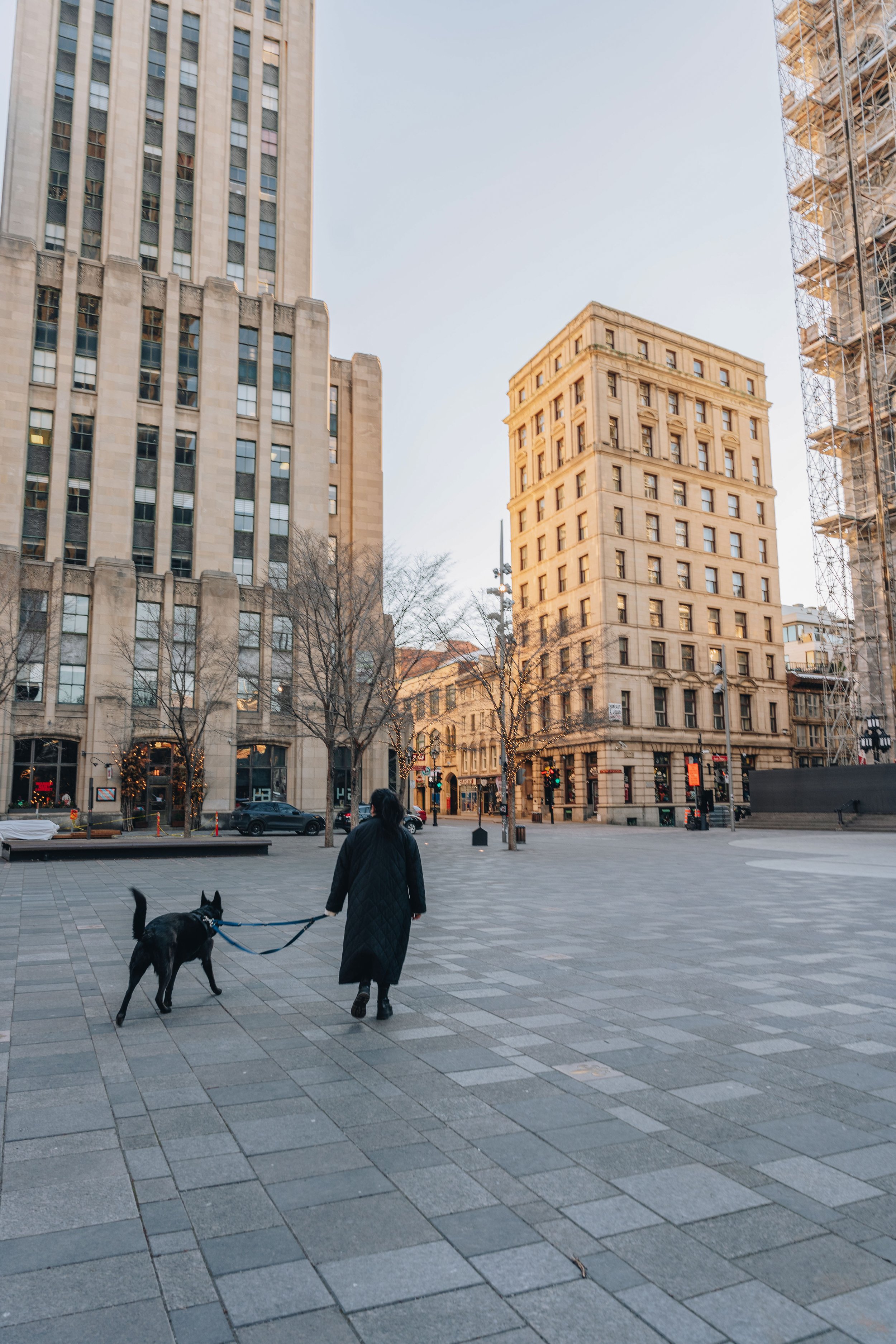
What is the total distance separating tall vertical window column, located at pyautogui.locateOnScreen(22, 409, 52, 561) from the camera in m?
42.3

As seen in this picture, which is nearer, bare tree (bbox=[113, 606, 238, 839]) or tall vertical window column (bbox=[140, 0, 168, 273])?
bare tree (bbox=[113, 606, 238, 839])

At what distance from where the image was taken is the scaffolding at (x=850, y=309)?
49688mm

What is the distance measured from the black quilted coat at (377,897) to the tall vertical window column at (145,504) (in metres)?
40.6

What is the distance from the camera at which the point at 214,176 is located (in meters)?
50.7

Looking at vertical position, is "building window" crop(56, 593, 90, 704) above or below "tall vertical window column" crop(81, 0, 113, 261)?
below

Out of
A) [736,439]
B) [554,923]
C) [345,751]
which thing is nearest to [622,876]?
[554,923]

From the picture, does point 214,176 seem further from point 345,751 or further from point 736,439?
point 736,439

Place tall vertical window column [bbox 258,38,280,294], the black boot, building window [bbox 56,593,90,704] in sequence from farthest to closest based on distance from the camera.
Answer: tall vertical window column [bbox 258,38,280,294] < building window [bbox 56,593,90,704] < the black boot

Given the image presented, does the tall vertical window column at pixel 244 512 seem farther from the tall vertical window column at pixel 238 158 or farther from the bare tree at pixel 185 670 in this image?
the tall vertical window column at pixel 238 158

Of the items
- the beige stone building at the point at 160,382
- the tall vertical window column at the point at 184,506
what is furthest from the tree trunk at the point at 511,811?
the tall vertical window column at the point at 184,506

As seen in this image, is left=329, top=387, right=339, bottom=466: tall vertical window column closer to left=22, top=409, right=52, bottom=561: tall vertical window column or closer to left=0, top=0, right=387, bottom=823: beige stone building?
left=0, top=0, right=387, bottom=823: beige stone building

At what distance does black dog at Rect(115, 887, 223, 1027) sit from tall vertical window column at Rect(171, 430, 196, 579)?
39547 millimetres

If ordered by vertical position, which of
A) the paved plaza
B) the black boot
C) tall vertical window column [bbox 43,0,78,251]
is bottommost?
the paved plaza

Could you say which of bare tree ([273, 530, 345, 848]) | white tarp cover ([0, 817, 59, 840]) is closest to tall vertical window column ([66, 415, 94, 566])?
bare tree ([273, 530, 345, 848])
